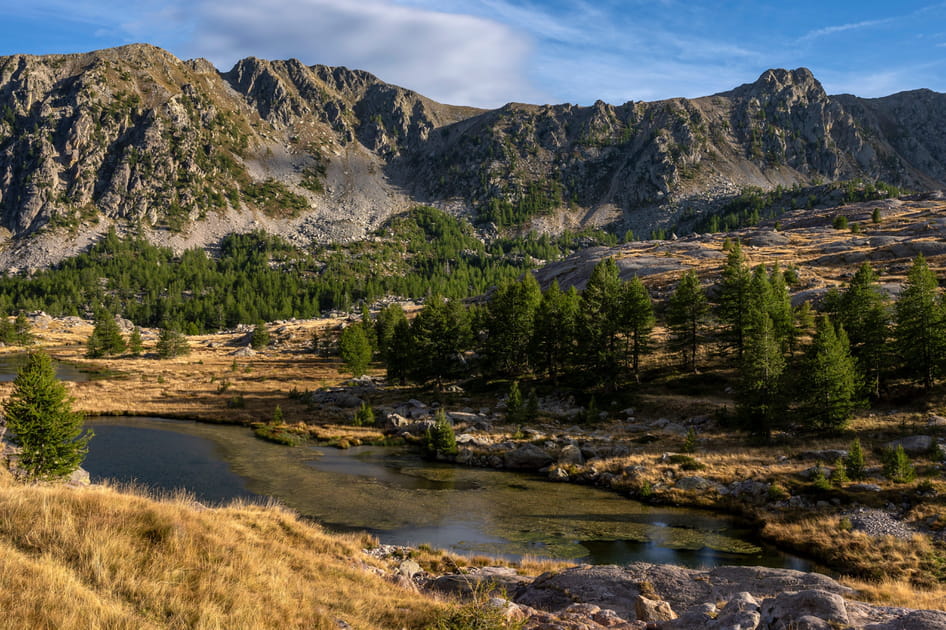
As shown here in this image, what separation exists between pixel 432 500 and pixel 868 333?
4062cm

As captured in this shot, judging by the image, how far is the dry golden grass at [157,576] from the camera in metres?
7.21

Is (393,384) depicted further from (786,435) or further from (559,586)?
Answer: (559,586)

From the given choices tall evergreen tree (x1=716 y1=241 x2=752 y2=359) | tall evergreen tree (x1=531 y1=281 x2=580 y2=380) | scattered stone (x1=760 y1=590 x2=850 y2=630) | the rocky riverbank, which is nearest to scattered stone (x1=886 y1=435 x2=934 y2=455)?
tall evergreen tree (x1=716 y1=241 x2=752 y2=359)

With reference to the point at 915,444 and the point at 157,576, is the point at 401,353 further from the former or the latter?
the point at 157,576

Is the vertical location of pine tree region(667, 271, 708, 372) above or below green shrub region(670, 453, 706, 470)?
above

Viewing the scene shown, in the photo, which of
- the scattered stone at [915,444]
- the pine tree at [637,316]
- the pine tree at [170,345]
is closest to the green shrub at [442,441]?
the pine tree at [637,316]

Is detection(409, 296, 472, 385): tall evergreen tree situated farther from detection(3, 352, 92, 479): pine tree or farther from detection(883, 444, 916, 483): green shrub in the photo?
detection(883, 444, 916, 483): green shrub

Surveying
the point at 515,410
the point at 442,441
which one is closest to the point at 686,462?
the point at 515,410

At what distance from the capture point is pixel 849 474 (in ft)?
101

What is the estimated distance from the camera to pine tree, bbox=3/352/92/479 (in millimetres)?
26328

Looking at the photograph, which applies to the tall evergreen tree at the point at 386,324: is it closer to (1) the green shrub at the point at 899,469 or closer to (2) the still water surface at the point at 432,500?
(2) the still water surface at the point at 432,500

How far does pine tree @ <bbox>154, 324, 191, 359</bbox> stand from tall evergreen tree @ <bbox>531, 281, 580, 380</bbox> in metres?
82.6

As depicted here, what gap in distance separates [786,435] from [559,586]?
34.2 m

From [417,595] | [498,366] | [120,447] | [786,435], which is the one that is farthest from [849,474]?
[120,447]
